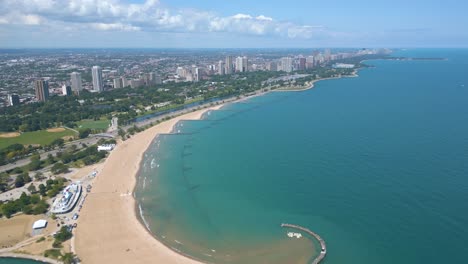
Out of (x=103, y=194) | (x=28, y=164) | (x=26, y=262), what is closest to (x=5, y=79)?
→ (x=28, y=164)

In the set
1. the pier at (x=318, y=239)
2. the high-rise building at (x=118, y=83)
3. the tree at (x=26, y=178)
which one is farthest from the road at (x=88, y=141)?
the high-rise building at (x=118, y=83)

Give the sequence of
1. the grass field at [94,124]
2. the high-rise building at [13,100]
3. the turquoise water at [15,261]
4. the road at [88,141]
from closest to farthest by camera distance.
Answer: the turquoise water at [15,261] → the road at [88,141] → the grass field at [94,124] → the high-rise building at [13,100]

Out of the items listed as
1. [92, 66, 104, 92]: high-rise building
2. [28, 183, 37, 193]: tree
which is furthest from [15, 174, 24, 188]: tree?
[92, 66, 104, 92]: high-rise building

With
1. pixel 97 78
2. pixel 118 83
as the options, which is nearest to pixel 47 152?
pixel 97 78

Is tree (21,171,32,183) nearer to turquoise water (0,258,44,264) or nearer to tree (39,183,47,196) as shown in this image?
tree (39,183,47,196)

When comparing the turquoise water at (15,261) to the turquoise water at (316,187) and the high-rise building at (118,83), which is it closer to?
the turquoise water at (316,187)

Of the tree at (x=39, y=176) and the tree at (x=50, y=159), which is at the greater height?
the tree at (x=50, y=159)
